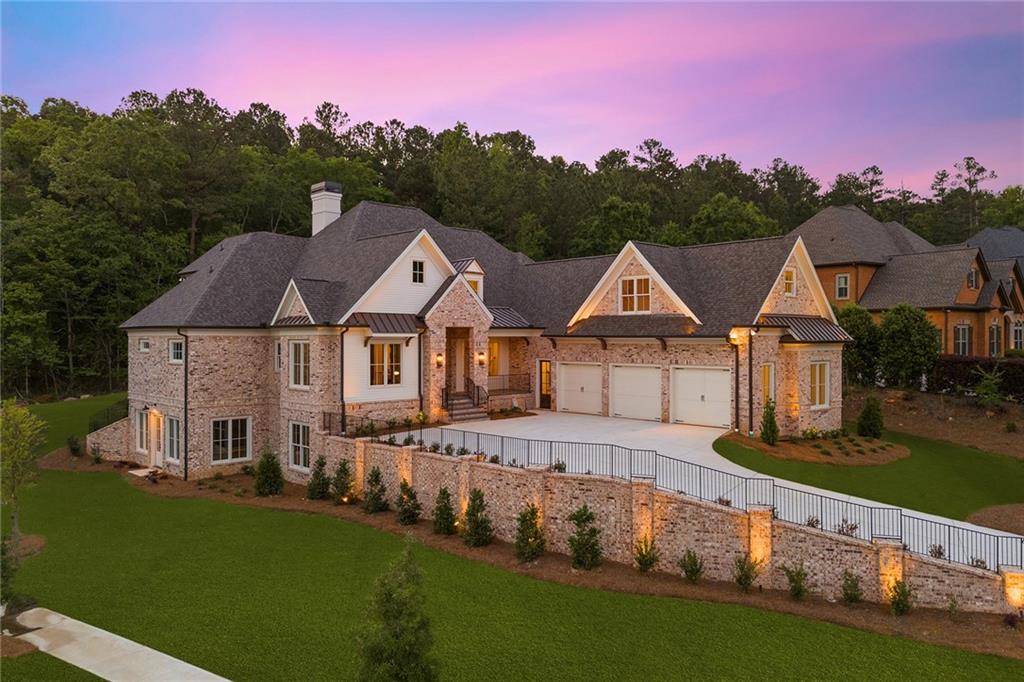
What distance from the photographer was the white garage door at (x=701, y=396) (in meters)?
24.6

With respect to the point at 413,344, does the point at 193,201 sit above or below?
above

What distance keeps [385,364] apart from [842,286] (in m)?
33.9

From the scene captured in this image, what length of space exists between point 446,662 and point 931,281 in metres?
40.6

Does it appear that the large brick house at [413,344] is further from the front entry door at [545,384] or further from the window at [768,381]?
the front entry door at [545,384]

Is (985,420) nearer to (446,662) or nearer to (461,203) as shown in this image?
(446,662)

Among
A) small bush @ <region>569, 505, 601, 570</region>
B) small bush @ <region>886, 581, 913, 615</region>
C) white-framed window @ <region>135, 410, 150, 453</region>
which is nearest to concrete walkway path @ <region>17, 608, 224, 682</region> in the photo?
small bush @ <region>569, 505, 601, 570</region>

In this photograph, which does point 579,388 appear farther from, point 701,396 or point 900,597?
point 900,597

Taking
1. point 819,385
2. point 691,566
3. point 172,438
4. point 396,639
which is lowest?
point 691,566

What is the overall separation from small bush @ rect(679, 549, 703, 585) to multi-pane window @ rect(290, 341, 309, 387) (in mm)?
15619

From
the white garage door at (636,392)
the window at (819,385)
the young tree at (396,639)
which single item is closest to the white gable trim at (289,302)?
the white garage door at (636,392)

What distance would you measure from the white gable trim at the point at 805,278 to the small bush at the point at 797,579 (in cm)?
1200

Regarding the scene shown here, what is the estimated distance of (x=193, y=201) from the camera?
168 ft

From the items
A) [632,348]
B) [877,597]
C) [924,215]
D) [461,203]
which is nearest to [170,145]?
[461,203]

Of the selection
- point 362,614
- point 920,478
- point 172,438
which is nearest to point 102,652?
point 362,614
